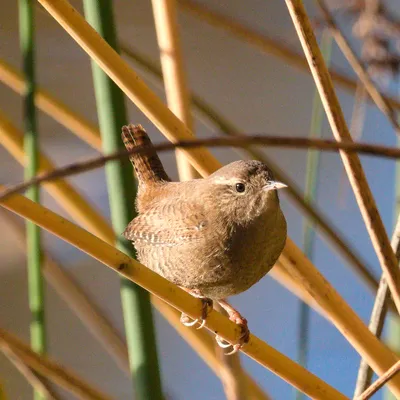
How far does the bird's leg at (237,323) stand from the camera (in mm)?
928

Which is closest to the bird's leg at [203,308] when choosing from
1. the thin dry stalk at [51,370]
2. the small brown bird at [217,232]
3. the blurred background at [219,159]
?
the small brown bird at [217,232]

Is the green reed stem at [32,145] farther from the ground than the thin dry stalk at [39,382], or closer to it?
farther from the ground

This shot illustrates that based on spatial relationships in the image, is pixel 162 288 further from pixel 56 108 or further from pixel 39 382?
pixel 56 108

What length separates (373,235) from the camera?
898 millimetres

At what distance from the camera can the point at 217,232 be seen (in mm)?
1177

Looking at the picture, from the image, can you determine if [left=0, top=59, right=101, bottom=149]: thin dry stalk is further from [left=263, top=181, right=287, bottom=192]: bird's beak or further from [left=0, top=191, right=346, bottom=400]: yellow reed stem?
[left=0, top=191, right=346, bottom=400]: yellow reed stem

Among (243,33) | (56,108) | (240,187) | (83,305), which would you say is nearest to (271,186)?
(240,187)

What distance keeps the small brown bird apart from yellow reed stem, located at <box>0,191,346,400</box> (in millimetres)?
178

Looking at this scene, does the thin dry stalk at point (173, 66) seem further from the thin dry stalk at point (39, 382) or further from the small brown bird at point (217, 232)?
the thin dry stalk at point (39, 382)

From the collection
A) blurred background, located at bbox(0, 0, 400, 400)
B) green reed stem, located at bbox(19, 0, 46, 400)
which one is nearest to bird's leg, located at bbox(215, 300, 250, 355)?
green reed stem, located at bbox(19, 0, 46, 400)

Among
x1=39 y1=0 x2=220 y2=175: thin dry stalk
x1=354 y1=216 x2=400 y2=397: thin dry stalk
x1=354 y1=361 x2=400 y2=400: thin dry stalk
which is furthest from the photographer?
x1=354 y1=216 x2=400 y2=397: thin dry stalk

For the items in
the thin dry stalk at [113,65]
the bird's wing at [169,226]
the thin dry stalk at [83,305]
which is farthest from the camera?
the thin dry stalk at [83,305]

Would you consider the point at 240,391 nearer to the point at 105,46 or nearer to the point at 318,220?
the point at 318,220

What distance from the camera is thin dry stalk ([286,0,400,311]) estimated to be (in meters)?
0.84
